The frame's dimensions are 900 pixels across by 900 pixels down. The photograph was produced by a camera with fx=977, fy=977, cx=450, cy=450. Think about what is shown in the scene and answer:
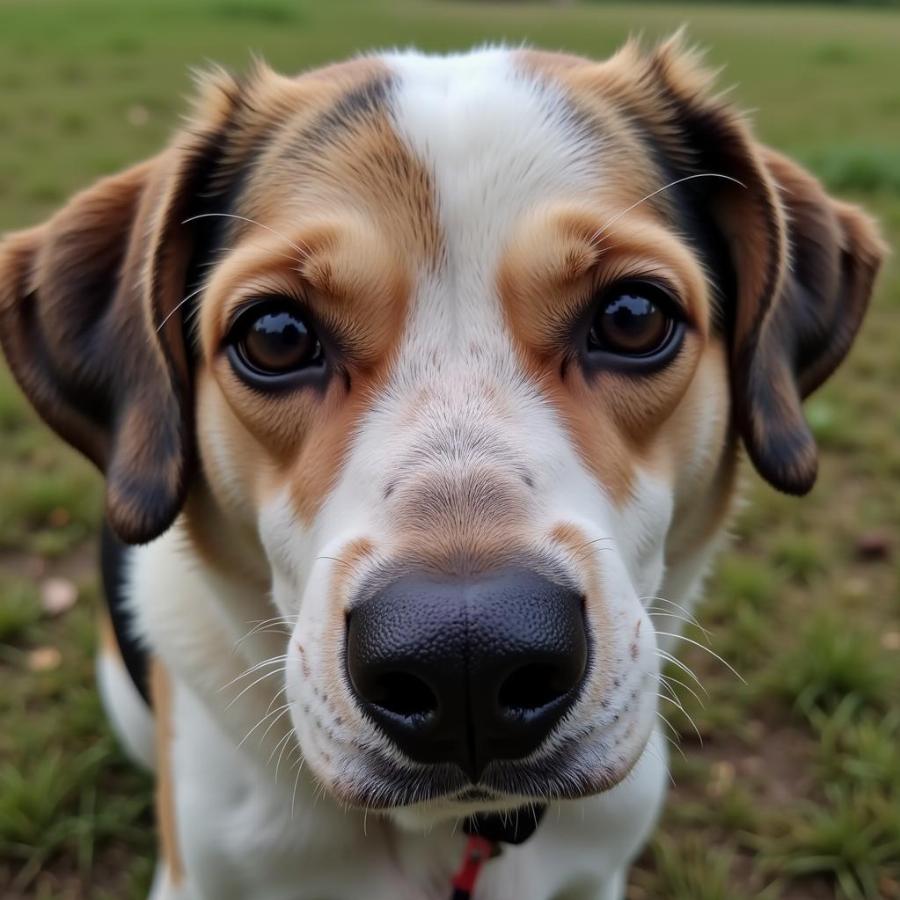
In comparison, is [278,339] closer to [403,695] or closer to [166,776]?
[403,695]

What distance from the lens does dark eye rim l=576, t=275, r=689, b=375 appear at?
2240 mm

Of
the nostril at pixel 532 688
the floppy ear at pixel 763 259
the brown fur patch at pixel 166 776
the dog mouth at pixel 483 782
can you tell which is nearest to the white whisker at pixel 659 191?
the floppy ear at pixel 763 259

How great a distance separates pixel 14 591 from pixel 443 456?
11.2 ft

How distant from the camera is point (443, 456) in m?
1.94

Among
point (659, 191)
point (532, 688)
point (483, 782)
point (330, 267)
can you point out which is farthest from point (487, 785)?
point (659, 191)

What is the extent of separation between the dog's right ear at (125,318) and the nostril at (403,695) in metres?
0.96

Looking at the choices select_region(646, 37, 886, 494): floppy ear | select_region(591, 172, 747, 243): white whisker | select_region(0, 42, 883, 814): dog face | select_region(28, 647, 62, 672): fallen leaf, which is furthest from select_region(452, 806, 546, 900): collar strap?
select_region(28, 647, 62, 672): fallen leaf

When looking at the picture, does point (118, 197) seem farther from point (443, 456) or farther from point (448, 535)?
point (448, 535)

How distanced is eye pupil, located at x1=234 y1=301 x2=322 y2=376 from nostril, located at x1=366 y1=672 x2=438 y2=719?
818 millimetres

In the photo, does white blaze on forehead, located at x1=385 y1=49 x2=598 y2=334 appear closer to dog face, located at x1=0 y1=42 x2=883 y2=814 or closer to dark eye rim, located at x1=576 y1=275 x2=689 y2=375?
dog face, located at x1=0 y1=42 x2=883 y2=814

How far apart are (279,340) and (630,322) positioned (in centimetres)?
81

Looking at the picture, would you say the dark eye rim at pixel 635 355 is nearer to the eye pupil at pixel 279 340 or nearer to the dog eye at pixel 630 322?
the dog eye at pixel 630 322

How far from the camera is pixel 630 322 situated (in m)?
2.27

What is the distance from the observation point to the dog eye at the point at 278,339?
2244 mm
